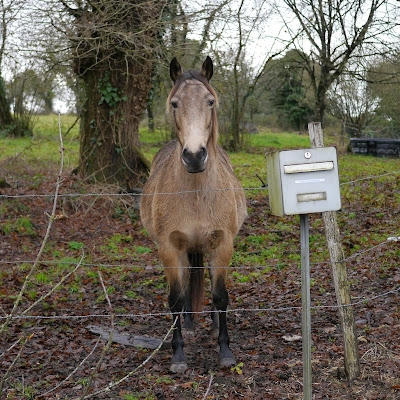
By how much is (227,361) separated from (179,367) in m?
0.41

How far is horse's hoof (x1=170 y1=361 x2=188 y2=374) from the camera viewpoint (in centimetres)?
434

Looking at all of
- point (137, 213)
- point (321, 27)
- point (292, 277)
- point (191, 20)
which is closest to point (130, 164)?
point (137, 213)

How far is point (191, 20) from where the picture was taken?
1005 centimetres

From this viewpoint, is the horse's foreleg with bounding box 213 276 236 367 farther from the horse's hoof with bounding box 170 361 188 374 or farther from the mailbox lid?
the mailbox lid

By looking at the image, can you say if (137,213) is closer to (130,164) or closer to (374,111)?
(130,164)

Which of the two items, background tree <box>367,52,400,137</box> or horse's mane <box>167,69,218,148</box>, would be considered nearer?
horse's mane <box>167,69,218,148</box>

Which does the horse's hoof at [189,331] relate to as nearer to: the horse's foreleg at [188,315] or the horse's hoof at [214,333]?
the horse's foreleg at [188,315]

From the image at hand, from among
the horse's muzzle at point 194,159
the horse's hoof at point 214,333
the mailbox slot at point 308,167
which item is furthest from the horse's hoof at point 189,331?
the mailbox slot at point 308,167

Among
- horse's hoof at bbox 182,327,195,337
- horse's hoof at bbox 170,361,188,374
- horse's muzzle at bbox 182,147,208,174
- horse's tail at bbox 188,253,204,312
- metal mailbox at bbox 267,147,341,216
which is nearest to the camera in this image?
metal mailbox at bbox 267,147,341,216

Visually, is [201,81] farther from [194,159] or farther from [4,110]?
[4,110]

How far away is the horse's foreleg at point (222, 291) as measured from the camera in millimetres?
4398

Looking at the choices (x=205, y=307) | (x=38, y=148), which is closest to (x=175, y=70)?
(x=205, y=307)

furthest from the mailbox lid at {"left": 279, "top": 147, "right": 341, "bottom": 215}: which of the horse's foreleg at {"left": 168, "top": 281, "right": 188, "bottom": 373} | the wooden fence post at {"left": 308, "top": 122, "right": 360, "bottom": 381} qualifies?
the horse's foreleg at {"left": 168, "top": 281, "right": 188, "bottom": 373}

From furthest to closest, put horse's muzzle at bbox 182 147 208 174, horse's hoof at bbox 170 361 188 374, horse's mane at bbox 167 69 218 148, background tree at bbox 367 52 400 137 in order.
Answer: background tree at bbox 367 52 400 137, horse's hoof at bbox 170 361 188 374, horse's mane at bbox 167 69 218 148, horse's muzzle at bbox 182 147 208 174
